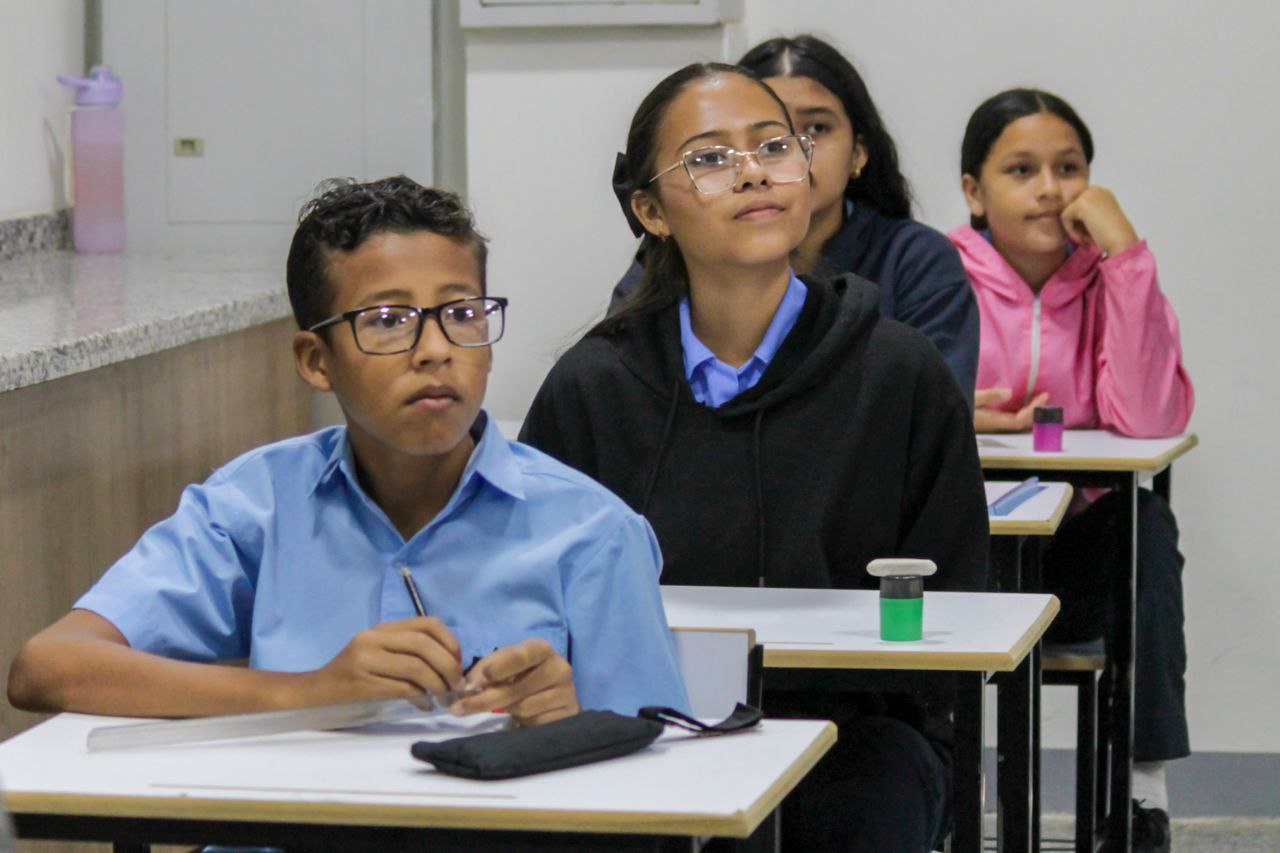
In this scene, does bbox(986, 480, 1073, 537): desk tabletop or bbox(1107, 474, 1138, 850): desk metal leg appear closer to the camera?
bbox(986, 480, 1073, 537): desk tabletop

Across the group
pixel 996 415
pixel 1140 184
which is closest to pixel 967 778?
pixel 996 415

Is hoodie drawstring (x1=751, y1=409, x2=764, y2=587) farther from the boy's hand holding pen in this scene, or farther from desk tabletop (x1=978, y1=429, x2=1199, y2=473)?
desk tabletop (x1=978, y1=429, x2=1199, y2=473)

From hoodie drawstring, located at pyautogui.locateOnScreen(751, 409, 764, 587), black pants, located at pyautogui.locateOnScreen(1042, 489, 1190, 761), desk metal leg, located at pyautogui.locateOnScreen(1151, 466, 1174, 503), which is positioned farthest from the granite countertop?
desk metal leg, located at pyautogui.locateOnScreen(1151, 466, 1174, 503)

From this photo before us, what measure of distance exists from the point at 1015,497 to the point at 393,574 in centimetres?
136

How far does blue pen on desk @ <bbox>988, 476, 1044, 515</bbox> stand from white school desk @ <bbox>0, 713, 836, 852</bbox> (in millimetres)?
1387

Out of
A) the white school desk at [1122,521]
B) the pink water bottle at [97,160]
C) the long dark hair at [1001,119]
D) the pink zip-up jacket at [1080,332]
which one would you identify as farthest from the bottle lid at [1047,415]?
the pink water bottle at [97,160]

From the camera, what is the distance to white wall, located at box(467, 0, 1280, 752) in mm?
3914

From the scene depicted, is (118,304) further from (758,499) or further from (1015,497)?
(1015,497)

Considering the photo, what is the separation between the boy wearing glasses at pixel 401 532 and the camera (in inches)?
69.7

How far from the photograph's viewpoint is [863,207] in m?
3.45

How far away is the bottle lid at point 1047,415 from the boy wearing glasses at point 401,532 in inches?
61.5

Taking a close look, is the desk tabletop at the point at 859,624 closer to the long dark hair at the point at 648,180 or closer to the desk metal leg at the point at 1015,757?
the desk metal leg at the point at 1015,757

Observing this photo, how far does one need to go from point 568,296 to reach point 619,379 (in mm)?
1451

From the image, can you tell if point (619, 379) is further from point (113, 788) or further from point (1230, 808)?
point (1230, 808)
